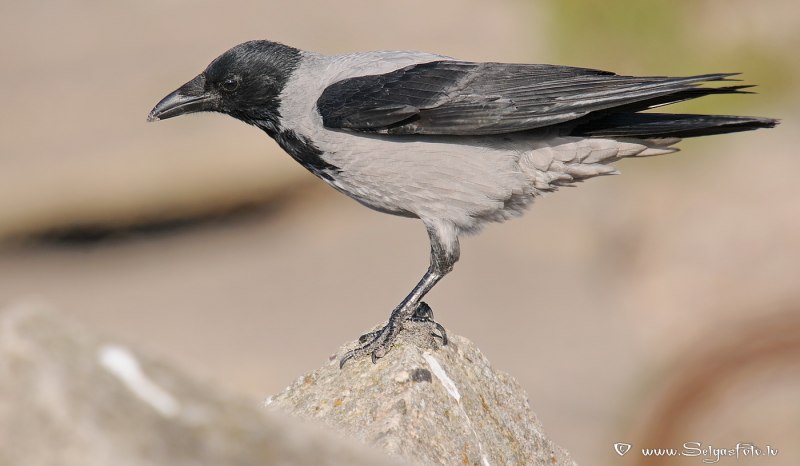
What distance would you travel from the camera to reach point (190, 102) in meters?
7.86

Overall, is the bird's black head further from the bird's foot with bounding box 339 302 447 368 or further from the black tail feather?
the black tail feather

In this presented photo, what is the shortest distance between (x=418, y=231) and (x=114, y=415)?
12932mm

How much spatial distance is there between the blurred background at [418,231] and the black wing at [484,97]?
239 inches

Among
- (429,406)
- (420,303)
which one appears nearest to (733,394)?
(420,303)

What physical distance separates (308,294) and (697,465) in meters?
5.82

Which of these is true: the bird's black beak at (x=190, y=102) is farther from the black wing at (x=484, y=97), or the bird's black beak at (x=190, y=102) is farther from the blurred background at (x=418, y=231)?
the blurred background at (x=418, y=231)

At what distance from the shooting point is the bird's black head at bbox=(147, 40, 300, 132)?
7.63 metres

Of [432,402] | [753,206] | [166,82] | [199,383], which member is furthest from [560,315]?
[199,383]

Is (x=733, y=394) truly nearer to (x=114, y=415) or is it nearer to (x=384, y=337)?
(x=384, y=337)

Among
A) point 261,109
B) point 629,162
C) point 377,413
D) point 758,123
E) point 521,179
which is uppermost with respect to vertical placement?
point 629,162

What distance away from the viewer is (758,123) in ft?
22.5

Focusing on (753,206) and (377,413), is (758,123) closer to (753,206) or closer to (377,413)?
(377,413)

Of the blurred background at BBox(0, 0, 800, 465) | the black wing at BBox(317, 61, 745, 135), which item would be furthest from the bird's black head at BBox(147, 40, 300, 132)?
the blurred background at BBox(0, 0, 800, 465)

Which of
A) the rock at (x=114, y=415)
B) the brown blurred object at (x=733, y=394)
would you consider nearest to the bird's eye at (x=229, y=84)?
the rock at (x=114, y=415)
